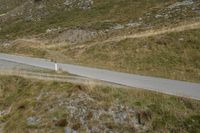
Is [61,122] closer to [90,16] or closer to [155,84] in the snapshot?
[155,84]

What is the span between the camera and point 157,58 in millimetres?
33906

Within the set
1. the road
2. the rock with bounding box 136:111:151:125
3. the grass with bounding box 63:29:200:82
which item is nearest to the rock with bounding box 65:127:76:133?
the rock with bounding box 136:111:151:125

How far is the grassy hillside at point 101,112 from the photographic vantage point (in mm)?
17047

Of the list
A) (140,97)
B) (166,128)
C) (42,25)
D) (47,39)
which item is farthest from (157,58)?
(42,25)

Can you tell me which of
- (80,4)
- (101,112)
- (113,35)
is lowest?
(113,35)

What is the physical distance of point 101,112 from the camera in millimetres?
17891

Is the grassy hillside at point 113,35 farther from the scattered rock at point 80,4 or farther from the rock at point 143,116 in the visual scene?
the rock at point 143,116

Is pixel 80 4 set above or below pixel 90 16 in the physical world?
above

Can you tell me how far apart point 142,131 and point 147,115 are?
1.10m

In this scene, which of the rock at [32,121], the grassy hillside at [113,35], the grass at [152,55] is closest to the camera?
the rock at [32,121]

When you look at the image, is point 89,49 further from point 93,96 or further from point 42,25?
point 42,25

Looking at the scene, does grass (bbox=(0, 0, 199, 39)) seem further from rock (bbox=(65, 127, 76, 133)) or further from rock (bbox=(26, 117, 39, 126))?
rock (bbox=(65, 127, 76, 133))

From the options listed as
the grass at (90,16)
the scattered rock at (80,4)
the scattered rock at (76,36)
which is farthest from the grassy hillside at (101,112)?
the scattered rock at (80,4)

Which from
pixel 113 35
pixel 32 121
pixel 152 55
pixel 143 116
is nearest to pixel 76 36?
pixel 113 35
